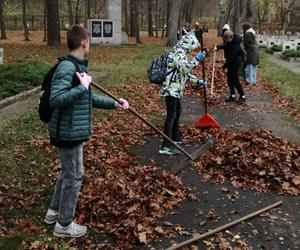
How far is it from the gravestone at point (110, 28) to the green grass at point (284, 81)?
458 inches

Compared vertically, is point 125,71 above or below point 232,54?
below

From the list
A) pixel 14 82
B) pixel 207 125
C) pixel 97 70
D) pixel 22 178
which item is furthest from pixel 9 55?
pixel 22 178

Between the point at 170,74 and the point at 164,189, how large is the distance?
7.35 ft

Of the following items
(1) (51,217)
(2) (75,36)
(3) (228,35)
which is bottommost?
(1) (51,217)

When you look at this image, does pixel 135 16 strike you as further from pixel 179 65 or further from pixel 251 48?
pixel 179 65

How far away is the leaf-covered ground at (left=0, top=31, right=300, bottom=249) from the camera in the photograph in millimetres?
5309

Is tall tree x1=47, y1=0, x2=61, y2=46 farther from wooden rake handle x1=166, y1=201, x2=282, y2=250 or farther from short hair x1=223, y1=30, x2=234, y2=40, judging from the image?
→ wooden rake handle x1=166, y1=201, x2=282, y2=250

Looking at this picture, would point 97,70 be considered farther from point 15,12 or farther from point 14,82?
point 15,12

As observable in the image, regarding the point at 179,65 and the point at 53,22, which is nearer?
the point at 179,65

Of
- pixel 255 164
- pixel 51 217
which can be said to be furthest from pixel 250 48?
pixel 51 217

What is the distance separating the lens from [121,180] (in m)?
6.55

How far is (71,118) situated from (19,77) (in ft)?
30.4

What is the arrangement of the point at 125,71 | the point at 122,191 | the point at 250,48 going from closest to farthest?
1. the point at 122,191
2. the point at 250,48
3. the point at 125,71

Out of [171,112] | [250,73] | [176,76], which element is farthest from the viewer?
[250,73]
